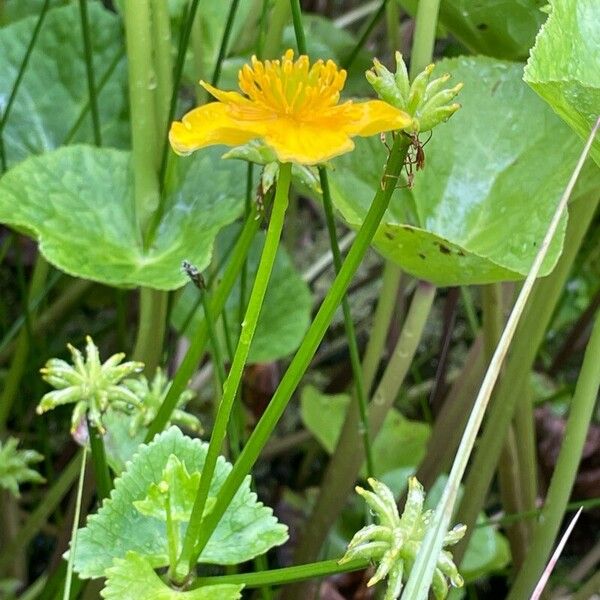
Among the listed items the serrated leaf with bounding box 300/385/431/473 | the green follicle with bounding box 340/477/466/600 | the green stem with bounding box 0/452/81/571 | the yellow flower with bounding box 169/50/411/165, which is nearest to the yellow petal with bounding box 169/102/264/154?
the yellow flower with bounding box 169/50/411/165

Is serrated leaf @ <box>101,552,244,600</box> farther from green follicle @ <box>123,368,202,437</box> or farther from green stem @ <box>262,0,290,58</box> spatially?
green stem @ <box>262,0,290,58</box>

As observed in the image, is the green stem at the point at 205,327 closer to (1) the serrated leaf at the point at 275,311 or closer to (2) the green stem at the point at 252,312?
(2) the green stem at the point at 252,312

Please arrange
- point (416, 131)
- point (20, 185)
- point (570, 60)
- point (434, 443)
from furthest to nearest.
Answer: point (434, 443)
point (20, 185)
point (570, 60)
point (416, 131)

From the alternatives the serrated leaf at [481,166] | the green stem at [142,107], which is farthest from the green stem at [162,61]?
the serrated leaf at [481,166]

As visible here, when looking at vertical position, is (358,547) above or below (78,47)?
below

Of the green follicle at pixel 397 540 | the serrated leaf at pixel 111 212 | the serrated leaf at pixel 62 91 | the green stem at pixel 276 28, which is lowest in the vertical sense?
the green follicle at pixel 397 540

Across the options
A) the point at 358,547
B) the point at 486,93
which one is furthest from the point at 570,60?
the point at 358,547

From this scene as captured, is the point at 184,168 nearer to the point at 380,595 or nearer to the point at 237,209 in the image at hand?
the point at 237,209
